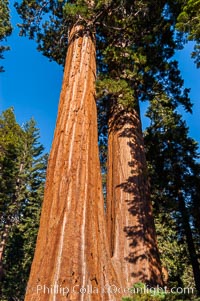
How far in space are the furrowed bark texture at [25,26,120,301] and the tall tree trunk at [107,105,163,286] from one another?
0.69m

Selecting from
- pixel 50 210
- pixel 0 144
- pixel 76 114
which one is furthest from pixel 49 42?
pixel 0 144

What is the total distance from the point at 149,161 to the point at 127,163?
560 cm

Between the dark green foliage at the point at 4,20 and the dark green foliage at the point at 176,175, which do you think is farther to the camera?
the dark green foliage at the point at 4,20

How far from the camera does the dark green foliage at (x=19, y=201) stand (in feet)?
69.4

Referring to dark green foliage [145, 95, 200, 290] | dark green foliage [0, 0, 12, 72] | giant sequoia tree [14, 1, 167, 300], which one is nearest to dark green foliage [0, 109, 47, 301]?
dark green foliage [0, 0, 12, 72]

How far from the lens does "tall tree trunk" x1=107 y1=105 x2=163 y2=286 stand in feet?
12.2

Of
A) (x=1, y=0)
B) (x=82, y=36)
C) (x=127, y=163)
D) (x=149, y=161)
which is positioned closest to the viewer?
(x=127, y=163)

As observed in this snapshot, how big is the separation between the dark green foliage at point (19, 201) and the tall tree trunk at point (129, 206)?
14752 millimetres

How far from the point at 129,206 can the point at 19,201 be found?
2218 cm

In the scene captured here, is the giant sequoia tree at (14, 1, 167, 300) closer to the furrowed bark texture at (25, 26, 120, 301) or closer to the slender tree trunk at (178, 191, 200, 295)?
the furrowed bark texture at (25, 26, 120, 301)

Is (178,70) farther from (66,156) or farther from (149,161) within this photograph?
(66,156)

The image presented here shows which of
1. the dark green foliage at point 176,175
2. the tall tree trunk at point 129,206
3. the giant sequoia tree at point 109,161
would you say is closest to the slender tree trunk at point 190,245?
the dark green foliage at point 176,175

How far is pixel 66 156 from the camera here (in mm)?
3598

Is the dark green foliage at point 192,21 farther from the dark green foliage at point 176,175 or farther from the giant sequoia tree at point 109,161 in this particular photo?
the dark green foliage at point 176,175
